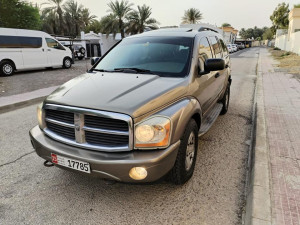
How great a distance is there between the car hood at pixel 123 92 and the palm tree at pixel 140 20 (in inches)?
1207

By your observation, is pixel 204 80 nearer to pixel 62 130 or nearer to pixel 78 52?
pixel 62 130

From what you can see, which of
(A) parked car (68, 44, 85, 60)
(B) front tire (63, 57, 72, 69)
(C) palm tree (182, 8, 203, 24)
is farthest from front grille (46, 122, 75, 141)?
(C) palm tree (182, 8, 203, 24)

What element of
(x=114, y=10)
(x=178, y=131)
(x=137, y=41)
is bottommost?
(x=178, y=131)

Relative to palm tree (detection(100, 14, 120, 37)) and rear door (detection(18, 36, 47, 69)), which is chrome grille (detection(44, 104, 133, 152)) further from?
palm tree (detection(100, 14, 120, 37))

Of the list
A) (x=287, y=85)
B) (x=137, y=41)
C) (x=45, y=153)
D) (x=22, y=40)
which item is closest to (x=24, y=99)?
(x=137, y=41)

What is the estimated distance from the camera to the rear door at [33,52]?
524 inches

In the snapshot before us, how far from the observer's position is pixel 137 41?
3.97 meters

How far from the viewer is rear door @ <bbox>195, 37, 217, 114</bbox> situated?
3395mm

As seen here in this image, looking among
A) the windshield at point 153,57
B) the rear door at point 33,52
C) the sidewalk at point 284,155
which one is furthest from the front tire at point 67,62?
the windshield at point 153,57

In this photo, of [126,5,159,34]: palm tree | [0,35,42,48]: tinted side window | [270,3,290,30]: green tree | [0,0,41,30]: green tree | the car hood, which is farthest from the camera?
[270,3,290,30]: green tree

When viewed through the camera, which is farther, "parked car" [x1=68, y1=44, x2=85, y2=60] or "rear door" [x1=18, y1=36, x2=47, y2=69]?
"parked car" [x1=68, y1=44, x2=85, y2=60]

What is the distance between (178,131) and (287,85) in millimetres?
8526

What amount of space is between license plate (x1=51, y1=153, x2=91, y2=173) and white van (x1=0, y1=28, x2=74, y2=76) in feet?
39.8

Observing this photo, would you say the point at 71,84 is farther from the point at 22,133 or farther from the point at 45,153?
the point at 22,133
